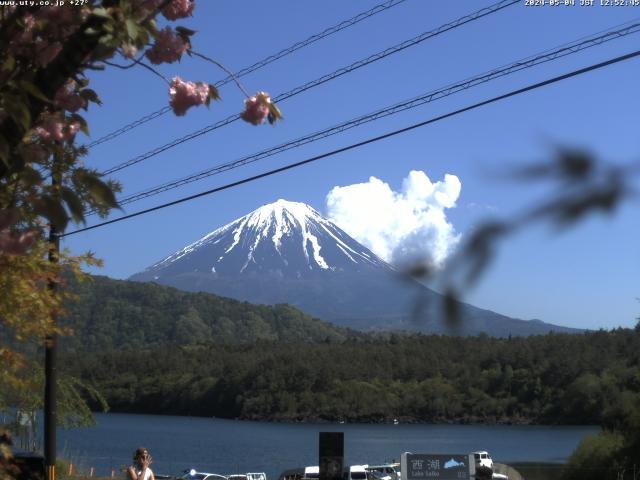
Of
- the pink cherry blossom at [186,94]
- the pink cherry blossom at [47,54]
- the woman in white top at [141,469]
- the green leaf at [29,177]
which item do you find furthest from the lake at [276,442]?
the green leaf at [29,177]

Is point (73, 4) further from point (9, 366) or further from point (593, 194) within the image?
point (9, 366)

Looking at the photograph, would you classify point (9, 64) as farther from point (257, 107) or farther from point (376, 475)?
point (376, 475)

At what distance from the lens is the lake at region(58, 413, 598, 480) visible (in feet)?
191

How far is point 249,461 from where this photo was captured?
60.4m

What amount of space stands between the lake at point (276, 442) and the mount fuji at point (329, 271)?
29.6 m

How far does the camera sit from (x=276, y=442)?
75.7m

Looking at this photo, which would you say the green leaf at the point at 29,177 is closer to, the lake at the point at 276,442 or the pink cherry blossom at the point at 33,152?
the pink cherry blossom at the point at 33,152

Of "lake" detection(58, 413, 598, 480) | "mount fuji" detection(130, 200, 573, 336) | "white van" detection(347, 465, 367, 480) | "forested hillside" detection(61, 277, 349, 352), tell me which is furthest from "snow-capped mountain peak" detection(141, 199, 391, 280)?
"forested hillside" detection(61, 277, 349, 352)

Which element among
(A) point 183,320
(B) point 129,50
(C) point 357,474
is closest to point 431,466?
(B) point 129,50

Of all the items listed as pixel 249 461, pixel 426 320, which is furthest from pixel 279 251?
pixel 249 461

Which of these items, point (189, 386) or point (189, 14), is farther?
point (189, 386)

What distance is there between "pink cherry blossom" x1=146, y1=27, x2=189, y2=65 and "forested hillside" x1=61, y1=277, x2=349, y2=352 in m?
97.2

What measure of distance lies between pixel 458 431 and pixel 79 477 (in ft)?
206

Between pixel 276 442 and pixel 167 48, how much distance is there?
2875 inches
